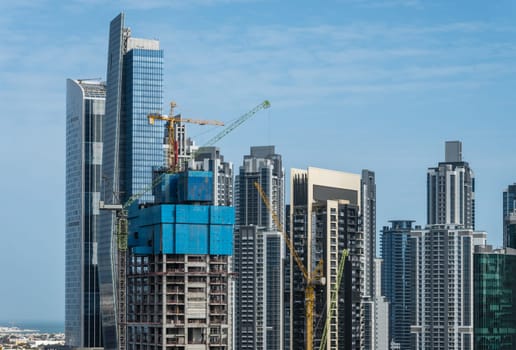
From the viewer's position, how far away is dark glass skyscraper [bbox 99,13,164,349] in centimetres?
12456

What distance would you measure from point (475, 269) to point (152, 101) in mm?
48466

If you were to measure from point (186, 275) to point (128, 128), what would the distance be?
209 ft

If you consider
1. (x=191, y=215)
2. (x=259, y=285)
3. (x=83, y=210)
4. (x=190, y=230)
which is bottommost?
(x=259, y=285)

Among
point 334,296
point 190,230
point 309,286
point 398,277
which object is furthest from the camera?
point 398,277

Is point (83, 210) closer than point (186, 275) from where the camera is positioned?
No

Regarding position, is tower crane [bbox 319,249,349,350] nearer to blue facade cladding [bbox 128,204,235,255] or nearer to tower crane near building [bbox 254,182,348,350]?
tower crane near building [bbox 254,182,348,350]

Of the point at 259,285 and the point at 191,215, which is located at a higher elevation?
the point at 191,215

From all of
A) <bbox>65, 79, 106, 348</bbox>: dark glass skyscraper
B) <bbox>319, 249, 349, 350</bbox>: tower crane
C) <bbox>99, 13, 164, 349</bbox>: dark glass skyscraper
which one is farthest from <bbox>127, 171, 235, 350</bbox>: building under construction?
<bbox>65, 79, 106, 348</bbox>: dark glass skyscraper

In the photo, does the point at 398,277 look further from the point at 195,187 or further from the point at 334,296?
the point at 195,187

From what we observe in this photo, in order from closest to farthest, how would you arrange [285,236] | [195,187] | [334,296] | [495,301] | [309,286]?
[195,187]
[495,301]
[309,286]
[334,296]
[285,236]

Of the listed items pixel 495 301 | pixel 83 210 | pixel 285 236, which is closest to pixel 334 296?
pixel 285 236

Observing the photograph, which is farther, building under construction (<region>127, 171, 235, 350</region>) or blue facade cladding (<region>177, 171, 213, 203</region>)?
blue facade cladding (<region>177, 171, 213, 203</region>)

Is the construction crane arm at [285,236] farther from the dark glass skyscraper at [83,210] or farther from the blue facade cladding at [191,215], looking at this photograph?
the blue facade cladding at [191,215]

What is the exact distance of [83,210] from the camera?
146 m
